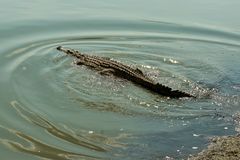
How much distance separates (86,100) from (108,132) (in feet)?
4.73

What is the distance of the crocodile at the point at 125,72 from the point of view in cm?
961

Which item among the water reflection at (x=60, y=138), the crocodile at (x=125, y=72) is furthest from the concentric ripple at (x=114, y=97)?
the crocodile at (x=125, y=72)

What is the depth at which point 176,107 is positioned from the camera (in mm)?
9195

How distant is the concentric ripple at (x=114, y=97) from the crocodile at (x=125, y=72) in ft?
0.45

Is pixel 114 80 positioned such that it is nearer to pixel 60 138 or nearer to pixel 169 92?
pixel 169 92

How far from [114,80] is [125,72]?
36 cm

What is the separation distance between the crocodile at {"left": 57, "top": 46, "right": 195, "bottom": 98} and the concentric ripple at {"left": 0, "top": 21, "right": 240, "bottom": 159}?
0.14 metres

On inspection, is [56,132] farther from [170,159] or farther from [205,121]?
[205,121]

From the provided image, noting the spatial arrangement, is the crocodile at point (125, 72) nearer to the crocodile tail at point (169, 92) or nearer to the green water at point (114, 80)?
the crocodile tail at point (169, 92)

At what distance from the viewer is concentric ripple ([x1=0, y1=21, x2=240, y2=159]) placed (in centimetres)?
773

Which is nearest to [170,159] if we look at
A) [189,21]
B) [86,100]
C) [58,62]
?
[86,100]

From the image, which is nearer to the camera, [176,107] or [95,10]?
[176,107]

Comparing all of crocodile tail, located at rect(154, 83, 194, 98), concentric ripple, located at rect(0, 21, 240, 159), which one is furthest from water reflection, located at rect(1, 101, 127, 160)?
crocodile tail, located at rect(154, 83, 194, 98)

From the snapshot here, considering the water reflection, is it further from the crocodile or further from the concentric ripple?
the crocodile
